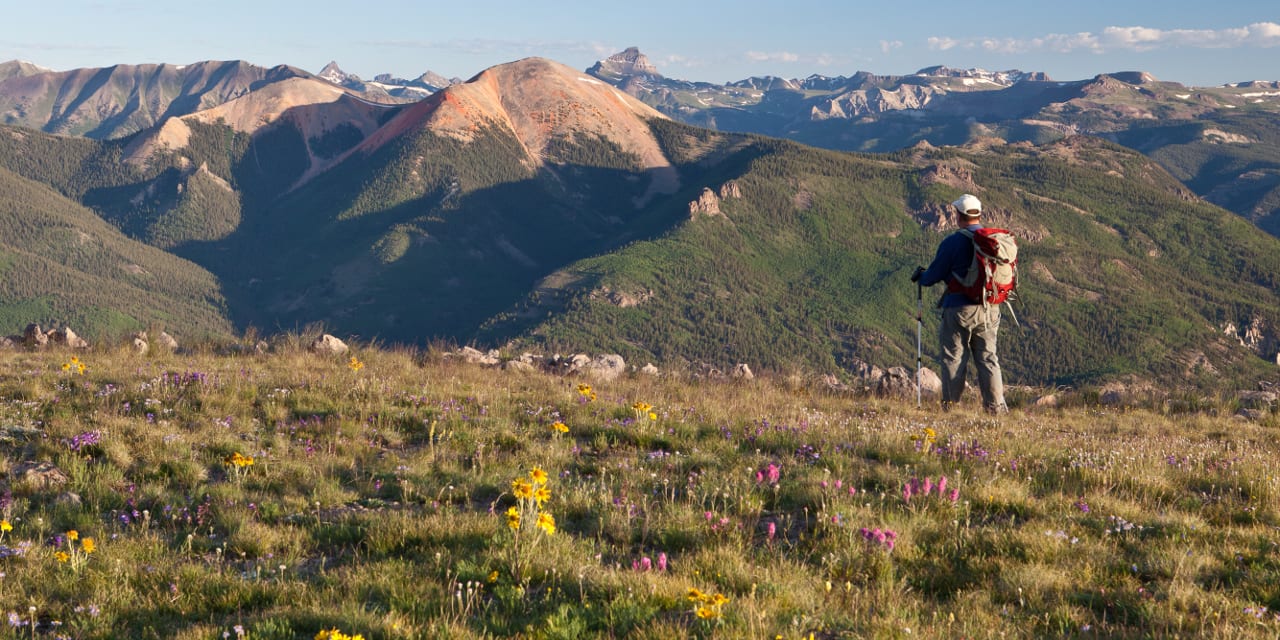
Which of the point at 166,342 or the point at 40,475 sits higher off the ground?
the point at 40,475

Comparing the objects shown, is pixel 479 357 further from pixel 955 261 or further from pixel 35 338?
pixel 955 261

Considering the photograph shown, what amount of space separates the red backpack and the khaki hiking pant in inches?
9.5

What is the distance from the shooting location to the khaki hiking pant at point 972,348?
12.7 m

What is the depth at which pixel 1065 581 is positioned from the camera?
516cm

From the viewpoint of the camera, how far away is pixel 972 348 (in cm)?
1303

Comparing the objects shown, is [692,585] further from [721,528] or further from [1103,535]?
[1103,535]

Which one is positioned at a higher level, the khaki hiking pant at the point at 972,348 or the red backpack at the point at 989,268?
the red backpack at the point at 989,268

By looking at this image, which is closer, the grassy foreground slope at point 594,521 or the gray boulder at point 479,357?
→ the grassy foreground slope at point 594,521

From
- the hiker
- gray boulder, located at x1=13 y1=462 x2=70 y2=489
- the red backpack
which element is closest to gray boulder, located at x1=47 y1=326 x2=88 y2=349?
gray boulder, located at x1=13 y1=462 x2=70 y2=489

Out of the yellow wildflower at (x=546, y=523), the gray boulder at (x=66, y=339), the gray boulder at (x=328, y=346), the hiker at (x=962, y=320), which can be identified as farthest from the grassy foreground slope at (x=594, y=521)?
the gray boulder at (x=66, y=339)

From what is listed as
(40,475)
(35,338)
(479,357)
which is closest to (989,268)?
(479,357)

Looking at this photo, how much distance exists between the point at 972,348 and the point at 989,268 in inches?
57.6

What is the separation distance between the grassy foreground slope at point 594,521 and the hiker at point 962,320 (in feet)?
5.79

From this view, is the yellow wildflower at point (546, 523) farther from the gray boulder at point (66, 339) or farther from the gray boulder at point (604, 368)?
the gray boulder at point (66, 339)
